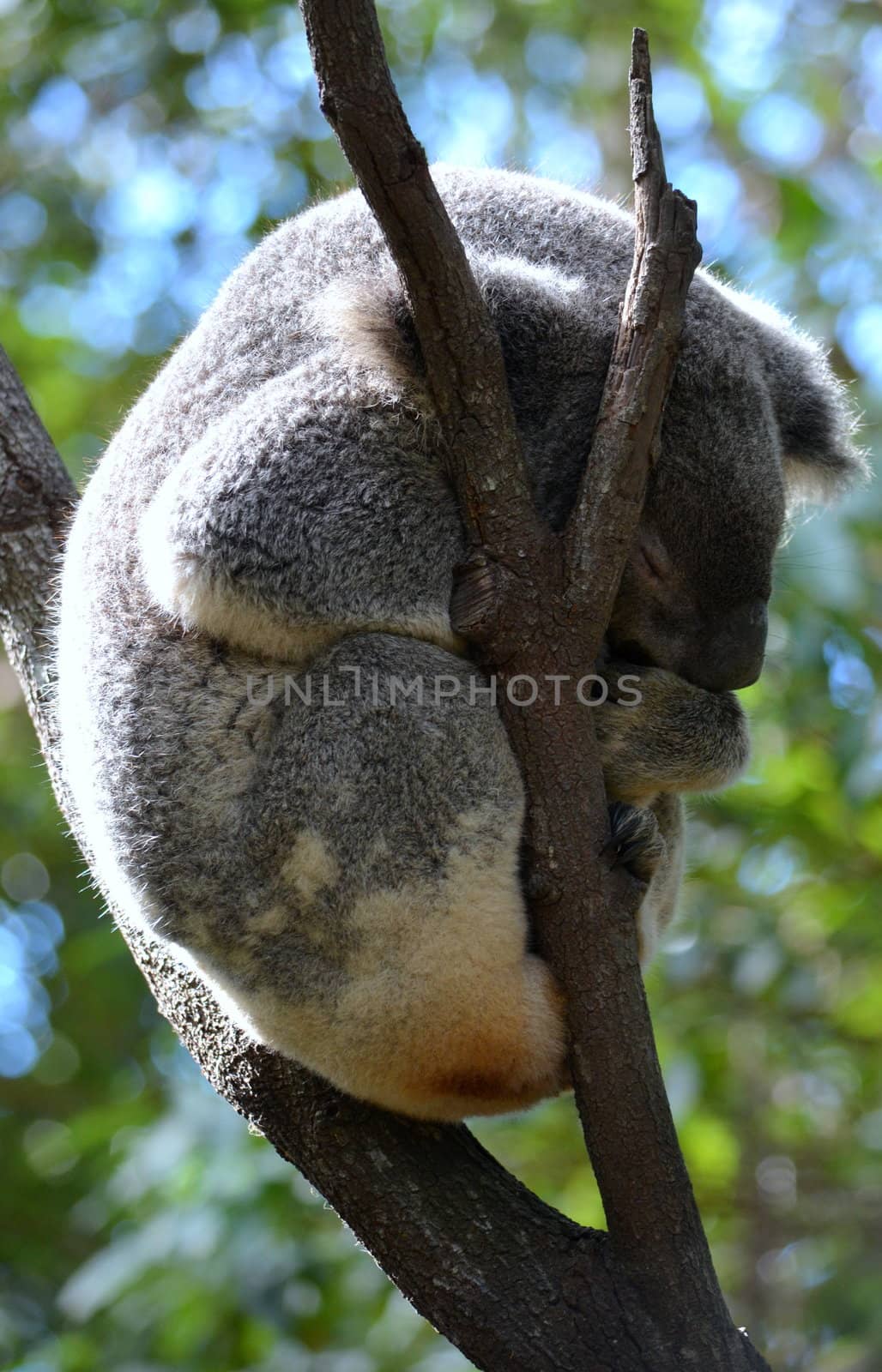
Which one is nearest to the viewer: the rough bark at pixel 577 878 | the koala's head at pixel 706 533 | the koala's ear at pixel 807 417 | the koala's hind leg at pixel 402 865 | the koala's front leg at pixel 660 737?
the rough bark at pixel 577 878

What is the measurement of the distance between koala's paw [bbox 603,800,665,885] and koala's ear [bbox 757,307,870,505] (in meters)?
1.16

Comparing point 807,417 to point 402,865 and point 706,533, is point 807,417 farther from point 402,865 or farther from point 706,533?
point 402,865

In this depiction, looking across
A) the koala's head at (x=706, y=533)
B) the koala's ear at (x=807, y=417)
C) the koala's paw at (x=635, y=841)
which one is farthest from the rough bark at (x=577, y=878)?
the koala's ear at (x=807, y=417)

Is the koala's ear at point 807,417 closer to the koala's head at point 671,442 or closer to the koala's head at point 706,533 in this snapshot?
the koala's head at point 671,442

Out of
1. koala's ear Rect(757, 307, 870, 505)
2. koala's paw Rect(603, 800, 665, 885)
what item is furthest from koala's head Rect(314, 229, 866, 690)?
koala's paw Rect(603, 800, 665, 885)

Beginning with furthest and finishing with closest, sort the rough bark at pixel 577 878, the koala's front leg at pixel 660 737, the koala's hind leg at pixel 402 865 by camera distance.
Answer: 1. the koala's front leg at pixel 660 737
2. the koala's hind leg at pixel 402 865
3. the rough bark at pixel 577 878

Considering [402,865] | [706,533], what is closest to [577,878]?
[402,865]

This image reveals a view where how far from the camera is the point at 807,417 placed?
335cm

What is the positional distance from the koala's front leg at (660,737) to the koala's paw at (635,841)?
157mm

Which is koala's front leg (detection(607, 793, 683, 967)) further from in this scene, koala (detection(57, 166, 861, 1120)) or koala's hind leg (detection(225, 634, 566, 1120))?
koala's hind leg (detection(225, 634, 566, 1120))

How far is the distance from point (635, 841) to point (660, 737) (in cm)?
33

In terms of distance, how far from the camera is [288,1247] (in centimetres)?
404

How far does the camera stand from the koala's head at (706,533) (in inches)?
112

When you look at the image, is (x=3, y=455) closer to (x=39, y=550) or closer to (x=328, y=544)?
(x=39, y=550)
